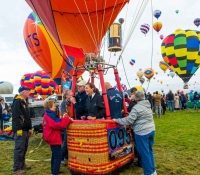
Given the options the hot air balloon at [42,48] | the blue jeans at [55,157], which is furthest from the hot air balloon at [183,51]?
the blue jeans at [55,157]

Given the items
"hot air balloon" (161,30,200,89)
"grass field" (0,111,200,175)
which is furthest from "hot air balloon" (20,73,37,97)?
"grass field" (0,111,200,175)

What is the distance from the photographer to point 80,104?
14.9 ft

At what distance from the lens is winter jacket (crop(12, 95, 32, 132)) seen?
4406mm

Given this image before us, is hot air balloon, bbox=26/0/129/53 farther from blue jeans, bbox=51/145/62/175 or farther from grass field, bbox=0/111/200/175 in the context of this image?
grass field, bbox=0/111/200/175

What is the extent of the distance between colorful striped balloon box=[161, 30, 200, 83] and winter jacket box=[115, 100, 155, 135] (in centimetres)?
1415

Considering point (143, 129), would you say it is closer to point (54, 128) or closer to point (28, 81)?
point (54, 128)

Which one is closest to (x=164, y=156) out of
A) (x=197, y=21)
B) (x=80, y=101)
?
(x=80, y=101)

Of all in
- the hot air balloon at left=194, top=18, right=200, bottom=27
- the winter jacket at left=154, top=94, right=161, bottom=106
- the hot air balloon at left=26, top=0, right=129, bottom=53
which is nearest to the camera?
the hot air balloon at left=26, top=0, right=129, bottom=53

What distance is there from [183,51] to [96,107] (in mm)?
14446

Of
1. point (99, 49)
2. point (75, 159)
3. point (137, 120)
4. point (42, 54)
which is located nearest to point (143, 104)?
point (137, 120)

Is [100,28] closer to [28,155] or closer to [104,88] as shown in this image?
[104,88]

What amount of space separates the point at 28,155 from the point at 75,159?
7.55 feet

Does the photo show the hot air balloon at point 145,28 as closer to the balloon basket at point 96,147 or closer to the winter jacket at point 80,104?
the winter jacket at point 80,104

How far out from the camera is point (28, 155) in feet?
19.2
